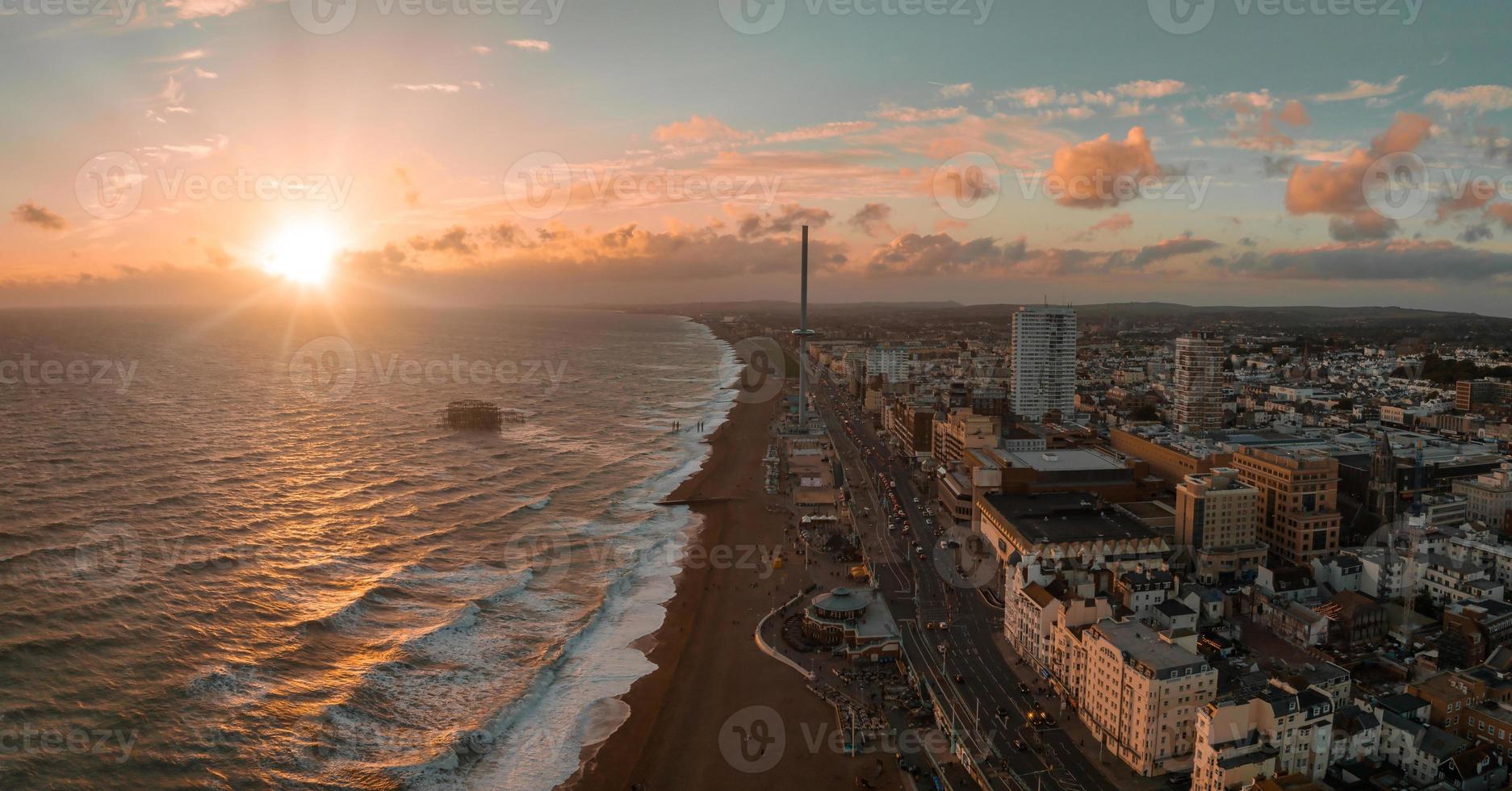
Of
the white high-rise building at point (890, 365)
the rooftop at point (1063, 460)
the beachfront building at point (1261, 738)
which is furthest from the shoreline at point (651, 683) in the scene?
the white high-rise building at point (890, 365)

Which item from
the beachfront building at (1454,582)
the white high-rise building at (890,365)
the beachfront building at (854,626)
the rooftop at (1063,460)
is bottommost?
the beachfront building at (854,626)

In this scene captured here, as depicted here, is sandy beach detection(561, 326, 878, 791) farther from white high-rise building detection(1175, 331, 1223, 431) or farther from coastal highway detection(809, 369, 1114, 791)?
white high-rise building detection(1175, 331, 1223, 431)

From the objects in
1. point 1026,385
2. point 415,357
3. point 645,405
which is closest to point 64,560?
point 645,405

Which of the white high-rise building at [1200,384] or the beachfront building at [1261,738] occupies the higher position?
the white high-rise building at [1200,384]

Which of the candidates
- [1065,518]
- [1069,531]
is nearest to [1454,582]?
[1069,531]

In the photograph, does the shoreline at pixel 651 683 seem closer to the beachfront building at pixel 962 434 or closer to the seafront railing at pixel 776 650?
the seafront railing at pixel 776 650

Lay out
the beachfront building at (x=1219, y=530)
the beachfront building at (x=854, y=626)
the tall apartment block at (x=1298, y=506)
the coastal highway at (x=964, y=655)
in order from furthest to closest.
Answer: the tall apartment block at (x=1298, y=506) < the beachfront building at (x=1219, y=530) < the beachfront building at (x=854, y=626) < the coastal highway at (x=964, y=655)
